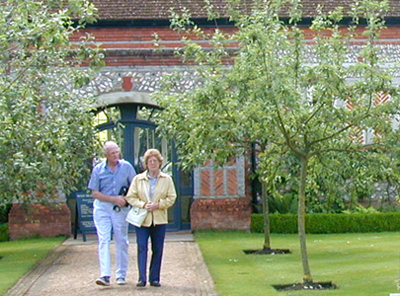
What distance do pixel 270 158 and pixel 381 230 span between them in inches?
301

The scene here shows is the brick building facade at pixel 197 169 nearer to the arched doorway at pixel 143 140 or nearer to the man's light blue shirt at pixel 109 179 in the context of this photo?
the arched doorway at pixel 143 140

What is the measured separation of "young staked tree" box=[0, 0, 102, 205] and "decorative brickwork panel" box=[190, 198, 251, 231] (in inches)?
140

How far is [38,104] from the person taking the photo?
14.8 m

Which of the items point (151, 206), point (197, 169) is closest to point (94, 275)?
point (151, 206)

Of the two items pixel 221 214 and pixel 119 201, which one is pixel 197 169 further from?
pixel 119 201

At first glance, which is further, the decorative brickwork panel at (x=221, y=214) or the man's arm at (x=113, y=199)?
the decorative brickwork panel at (x=221, y=214)


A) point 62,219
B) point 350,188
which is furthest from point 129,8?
point 350,188

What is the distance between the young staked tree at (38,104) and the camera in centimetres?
984

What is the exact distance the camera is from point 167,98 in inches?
564

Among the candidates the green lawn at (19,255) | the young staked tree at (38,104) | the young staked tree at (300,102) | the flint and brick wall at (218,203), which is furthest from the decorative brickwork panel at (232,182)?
the young staked tree at (300,102)

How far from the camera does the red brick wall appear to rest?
1934 cm

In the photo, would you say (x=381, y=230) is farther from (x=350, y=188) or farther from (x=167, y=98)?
(x=167, y=98)

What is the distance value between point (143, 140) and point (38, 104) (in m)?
5.60

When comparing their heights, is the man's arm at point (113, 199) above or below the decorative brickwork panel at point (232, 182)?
below
